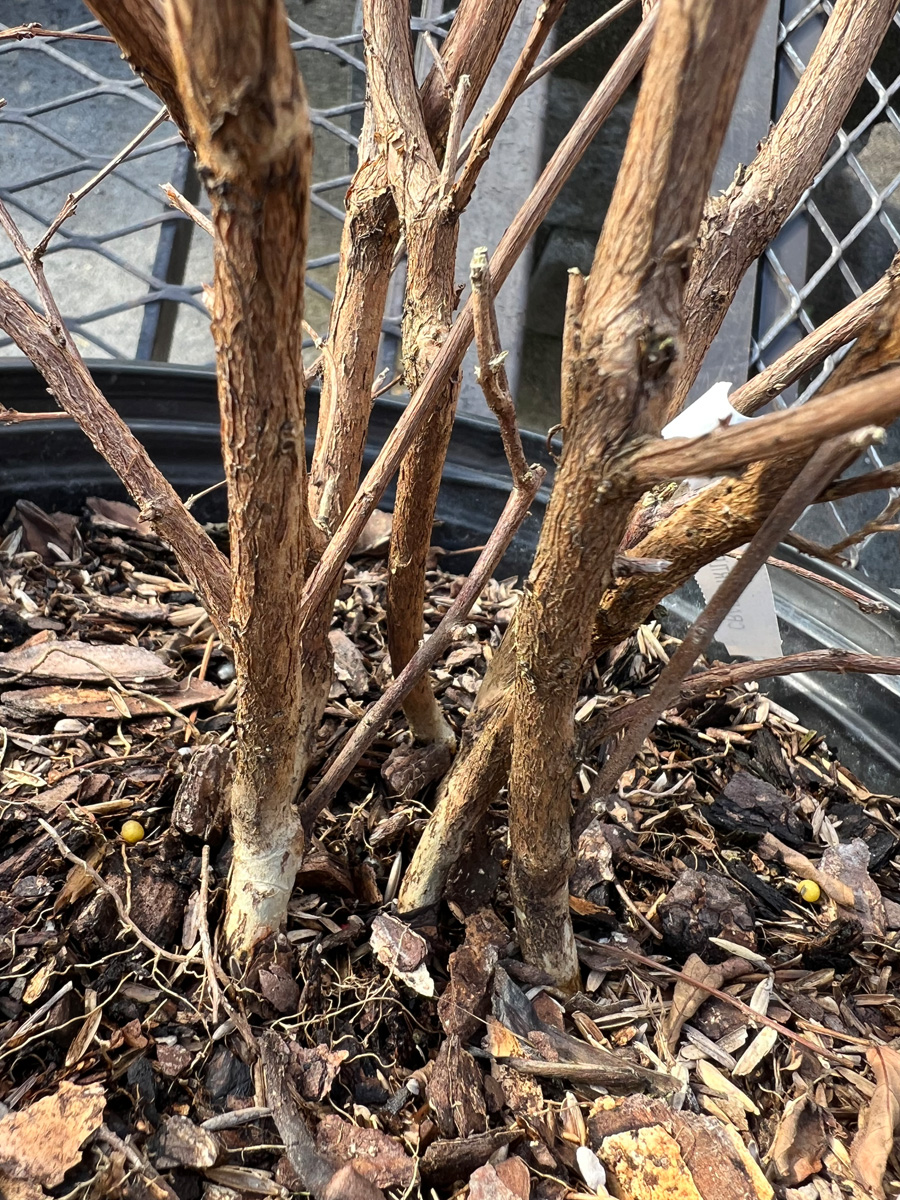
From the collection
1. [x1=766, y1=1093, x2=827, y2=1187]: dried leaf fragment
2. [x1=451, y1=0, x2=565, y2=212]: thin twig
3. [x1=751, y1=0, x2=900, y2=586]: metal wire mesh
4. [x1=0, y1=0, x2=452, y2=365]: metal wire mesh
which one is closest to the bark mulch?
[x1=766, y1=1093, x2=827, y2=1187]: dried leaf fragment

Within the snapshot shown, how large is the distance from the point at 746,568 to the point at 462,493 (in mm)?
880

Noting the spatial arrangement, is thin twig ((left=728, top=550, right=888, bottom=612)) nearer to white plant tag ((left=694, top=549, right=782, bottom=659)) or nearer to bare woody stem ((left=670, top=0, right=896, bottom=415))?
white plant tag ((left=694, top=549, right=782, bottom=659))

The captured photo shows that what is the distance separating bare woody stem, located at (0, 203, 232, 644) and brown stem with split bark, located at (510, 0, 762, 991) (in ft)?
0.87

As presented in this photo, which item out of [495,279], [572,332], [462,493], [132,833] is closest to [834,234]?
[462,493]

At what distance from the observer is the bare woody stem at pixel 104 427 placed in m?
0.67

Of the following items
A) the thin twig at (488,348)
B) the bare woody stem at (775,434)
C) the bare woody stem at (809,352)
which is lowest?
the bare woody stem at (775,434)

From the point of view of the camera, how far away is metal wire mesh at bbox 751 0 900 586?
5.19 feet

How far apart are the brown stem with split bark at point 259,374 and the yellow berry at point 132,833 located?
0.43ft

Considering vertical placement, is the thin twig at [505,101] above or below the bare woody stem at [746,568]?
above

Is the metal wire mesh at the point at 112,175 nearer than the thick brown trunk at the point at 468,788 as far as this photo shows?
No

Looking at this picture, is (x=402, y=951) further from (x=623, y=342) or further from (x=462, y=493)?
(x=462, y=493)

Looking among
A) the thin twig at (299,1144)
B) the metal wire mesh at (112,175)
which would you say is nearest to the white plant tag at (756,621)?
the thin twig at (299,1144)

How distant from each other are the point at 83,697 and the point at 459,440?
2.20 ft

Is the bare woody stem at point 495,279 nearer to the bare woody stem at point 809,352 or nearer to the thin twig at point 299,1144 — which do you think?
the bare woody stem at point 809,352
